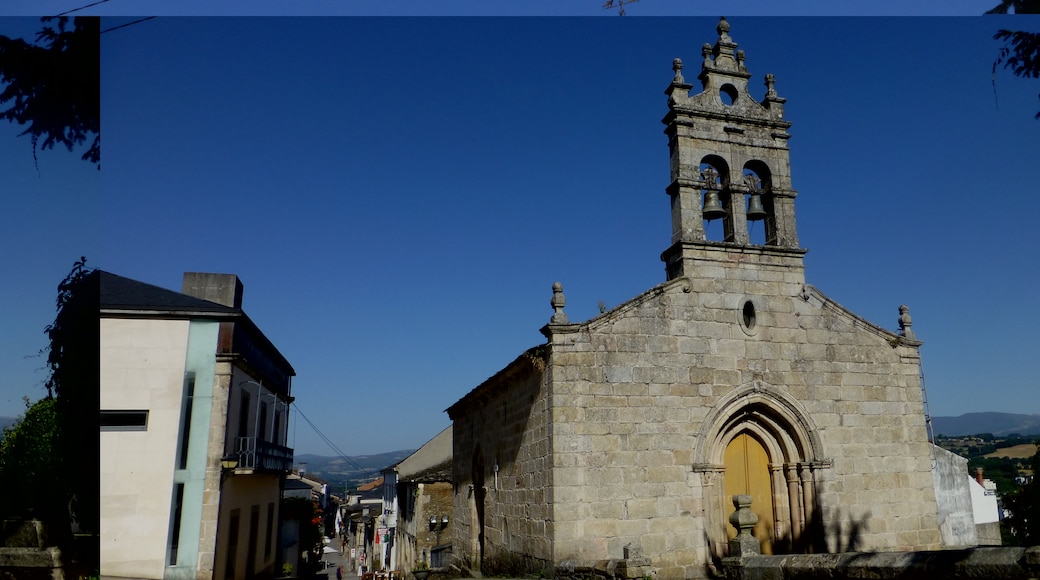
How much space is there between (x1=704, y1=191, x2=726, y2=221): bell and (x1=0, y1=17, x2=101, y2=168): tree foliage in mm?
9769

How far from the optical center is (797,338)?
12812 millimetres

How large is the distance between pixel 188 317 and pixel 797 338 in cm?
1184

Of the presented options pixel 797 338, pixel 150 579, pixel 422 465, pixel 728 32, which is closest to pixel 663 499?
pixel 797 338

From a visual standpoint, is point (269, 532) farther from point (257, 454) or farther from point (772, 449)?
point (772, 449)

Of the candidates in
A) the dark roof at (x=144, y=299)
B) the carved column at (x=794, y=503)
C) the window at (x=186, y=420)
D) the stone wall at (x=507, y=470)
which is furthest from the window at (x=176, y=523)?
the carved column at (x=794, y=503)

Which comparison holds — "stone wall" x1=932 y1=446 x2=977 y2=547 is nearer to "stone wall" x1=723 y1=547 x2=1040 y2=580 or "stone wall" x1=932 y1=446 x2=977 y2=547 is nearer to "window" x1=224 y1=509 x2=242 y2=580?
"stone wall" x1=723 y1=547 x2=1040 y2=580

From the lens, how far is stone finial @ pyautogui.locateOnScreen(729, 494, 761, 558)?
863 cm

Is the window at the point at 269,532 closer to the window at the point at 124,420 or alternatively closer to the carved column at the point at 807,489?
the window at the point at 124,420

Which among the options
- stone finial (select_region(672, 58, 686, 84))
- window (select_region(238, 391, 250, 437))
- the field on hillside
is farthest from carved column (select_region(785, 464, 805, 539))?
the field on hillside

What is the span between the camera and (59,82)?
20.2 feet

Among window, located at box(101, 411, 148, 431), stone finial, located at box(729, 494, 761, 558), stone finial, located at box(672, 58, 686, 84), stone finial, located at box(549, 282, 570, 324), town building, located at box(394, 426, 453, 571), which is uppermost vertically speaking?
stone finial, located at box(672, 58, 686, 84)

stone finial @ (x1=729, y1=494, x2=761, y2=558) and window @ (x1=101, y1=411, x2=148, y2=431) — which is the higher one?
window @ (x1=101, y1=411, x2=148, y2=431)

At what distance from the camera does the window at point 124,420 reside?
Answer: 45.0 ft

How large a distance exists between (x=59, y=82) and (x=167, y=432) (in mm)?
9522
